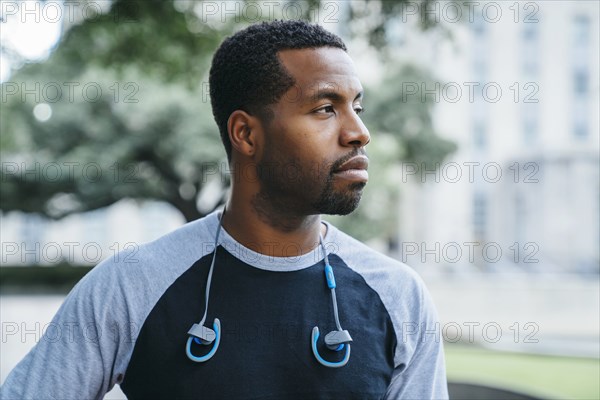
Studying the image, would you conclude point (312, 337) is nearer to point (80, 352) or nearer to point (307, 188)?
point (307, 188)

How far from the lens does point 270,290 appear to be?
1.67m

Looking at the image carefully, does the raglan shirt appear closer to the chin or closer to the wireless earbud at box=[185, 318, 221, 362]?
the wireless earbud at box=[185, 318, 221, 362]

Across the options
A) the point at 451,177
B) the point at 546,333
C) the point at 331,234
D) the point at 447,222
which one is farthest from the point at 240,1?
the point at 447,222

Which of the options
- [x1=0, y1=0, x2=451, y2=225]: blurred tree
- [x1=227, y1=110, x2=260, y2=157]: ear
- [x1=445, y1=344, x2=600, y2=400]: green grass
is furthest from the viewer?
[x1=0, y1=0, x2=451, y2=225]: blurred tree

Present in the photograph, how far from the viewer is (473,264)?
28641 mm

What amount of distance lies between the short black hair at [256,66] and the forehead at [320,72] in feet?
0.07

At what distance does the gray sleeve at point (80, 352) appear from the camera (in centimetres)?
156

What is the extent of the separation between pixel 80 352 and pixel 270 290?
47 cm

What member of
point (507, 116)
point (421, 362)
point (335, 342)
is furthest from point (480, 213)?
point (335, 342)

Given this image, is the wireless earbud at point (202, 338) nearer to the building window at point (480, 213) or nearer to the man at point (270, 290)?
the man at point (270, 290)

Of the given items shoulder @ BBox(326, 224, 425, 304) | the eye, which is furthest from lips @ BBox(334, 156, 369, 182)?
shoulder @ BBox(326, 224, 425, 304)

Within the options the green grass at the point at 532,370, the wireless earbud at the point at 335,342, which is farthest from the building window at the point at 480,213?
the wireless earbud at the point at 335,342

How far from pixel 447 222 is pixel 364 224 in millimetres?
14945

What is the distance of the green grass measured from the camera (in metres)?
7.14
